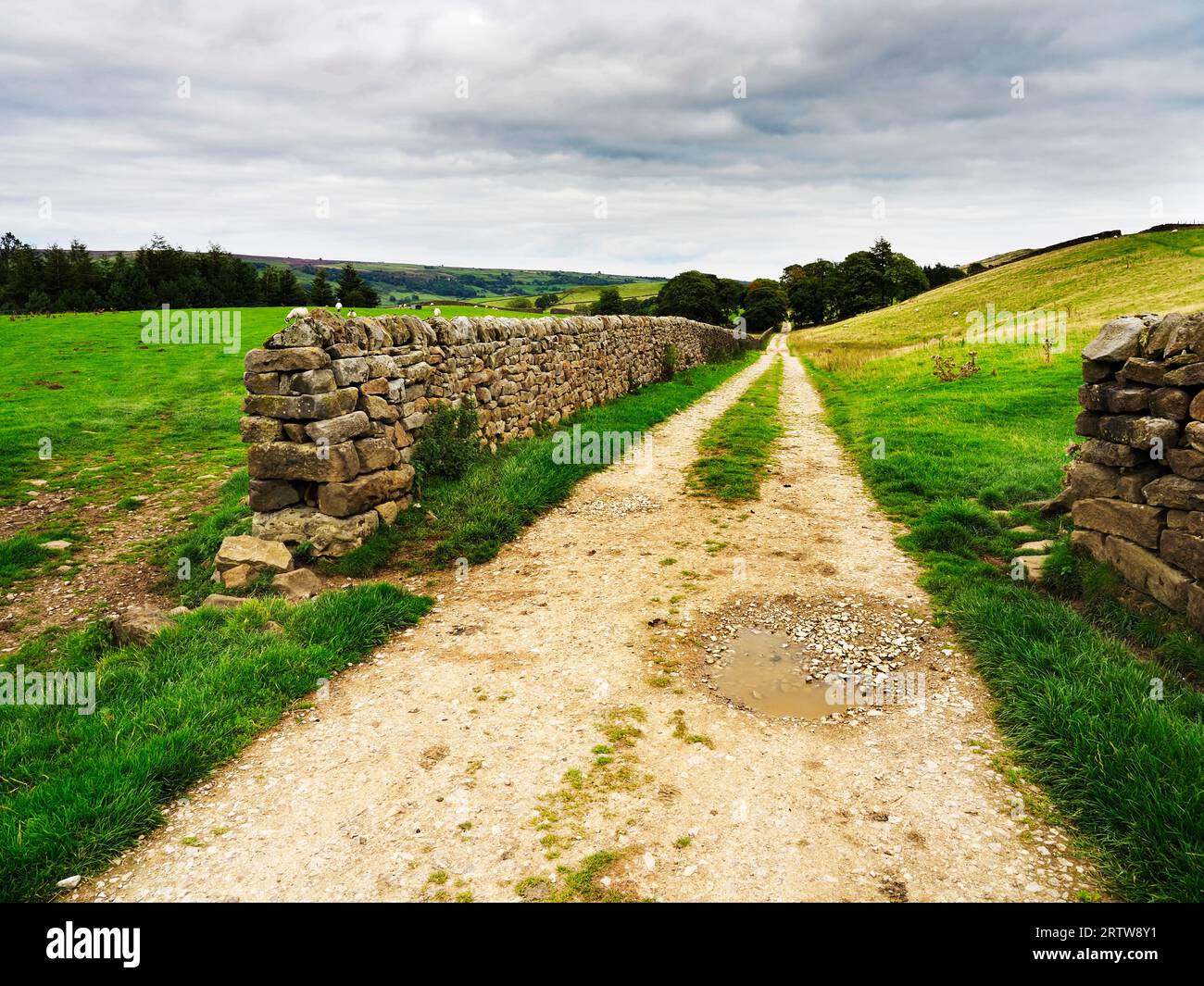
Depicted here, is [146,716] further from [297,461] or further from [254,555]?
[297,461]

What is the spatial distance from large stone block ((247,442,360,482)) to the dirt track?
2305 mm

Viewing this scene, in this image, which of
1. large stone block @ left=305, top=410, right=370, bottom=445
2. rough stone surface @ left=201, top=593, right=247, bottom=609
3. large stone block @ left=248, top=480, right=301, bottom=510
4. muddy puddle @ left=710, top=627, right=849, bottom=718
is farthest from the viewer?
large stone block @ left=248, top=480, right=301, bottom=510

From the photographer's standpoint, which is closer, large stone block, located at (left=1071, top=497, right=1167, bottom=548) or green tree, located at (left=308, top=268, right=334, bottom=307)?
large stone block, located at (left=1071, top=497, right=1167, bottom=548)

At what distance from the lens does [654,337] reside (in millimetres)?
24359

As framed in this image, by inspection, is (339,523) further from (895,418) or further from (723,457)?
(895,418)

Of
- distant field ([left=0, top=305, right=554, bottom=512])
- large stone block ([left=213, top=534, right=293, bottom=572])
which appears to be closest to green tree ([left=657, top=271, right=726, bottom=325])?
distant field ([left=0, top=305, right=554, bottom=512])

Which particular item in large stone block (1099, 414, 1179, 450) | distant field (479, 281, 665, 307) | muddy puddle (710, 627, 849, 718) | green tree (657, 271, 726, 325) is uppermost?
distant field (479, 281, 665, 307)

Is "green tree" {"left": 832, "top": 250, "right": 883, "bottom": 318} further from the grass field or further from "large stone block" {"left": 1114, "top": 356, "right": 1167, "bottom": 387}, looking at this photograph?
"large stone block" {"left": 1114, "top": 356, "right": 1167, "bottom": 387}

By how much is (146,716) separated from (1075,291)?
56.8 metres

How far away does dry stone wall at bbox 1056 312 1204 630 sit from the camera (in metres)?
5.20

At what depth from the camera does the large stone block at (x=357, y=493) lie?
755cm

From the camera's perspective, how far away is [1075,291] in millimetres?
45750

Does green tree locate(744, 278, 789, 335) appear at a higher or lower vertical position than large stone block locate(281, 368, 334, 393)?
higher
